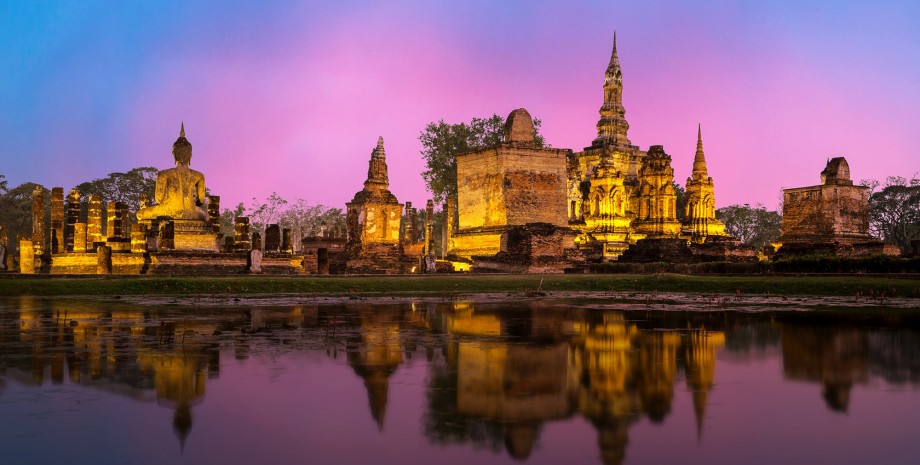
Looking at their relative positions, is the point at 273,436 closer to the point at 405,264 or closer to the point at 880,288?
the point at 880,288

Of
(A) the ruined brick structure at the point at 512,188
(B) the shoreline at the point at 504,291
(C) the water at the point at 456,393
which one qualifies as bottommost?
(C) the water at the point at 456,393

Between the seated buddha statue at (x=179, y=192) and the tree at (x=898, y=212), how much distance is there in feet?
194

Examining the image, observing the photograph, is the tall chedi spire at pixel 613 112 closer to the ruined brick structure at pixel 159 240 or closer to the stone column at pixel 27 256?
the ruined brick structure at pixel 159 240

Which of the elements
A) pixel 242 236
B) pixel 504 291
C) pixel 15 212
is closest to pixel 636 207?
pixel 242 236

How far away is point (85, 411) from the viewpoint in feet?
19.6

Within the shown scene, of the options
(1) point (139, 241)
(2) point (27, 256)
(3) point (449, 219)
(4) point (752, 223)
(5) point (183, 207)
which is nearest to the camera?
(1) point (139, 241)

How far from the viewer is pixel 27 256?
32.0 meters

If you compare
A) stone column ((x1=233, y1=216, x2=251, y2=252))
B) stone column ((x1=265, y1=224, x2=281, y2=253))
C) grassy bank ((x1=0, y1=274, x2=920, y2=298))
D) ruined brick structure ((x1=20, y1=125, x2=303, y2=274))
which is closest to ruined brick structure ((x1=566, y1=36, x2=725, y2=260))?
stone column ((x1=265, y1=224, x2=281, y2=253))

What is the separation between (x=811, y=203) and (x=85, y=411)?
37.9 metres

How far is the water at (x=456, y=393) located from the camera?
16.7 feet

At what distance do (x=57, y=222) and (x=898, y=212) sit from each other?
64905 mm

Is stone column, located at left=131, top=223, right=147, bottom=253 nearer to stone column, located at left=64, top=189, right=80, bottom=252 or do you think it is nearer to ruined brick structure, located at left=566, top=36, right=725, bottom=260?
stone column, located at left=64, top=189, right=80, bottom=252

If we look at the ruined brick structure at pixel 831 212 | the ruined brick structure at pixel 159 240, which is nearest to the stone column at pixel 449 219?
the ruined brick structure at pixel 159 240

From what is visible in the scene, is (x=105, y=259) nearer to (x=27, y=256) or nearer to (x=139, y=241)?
(x=139, y=241)
